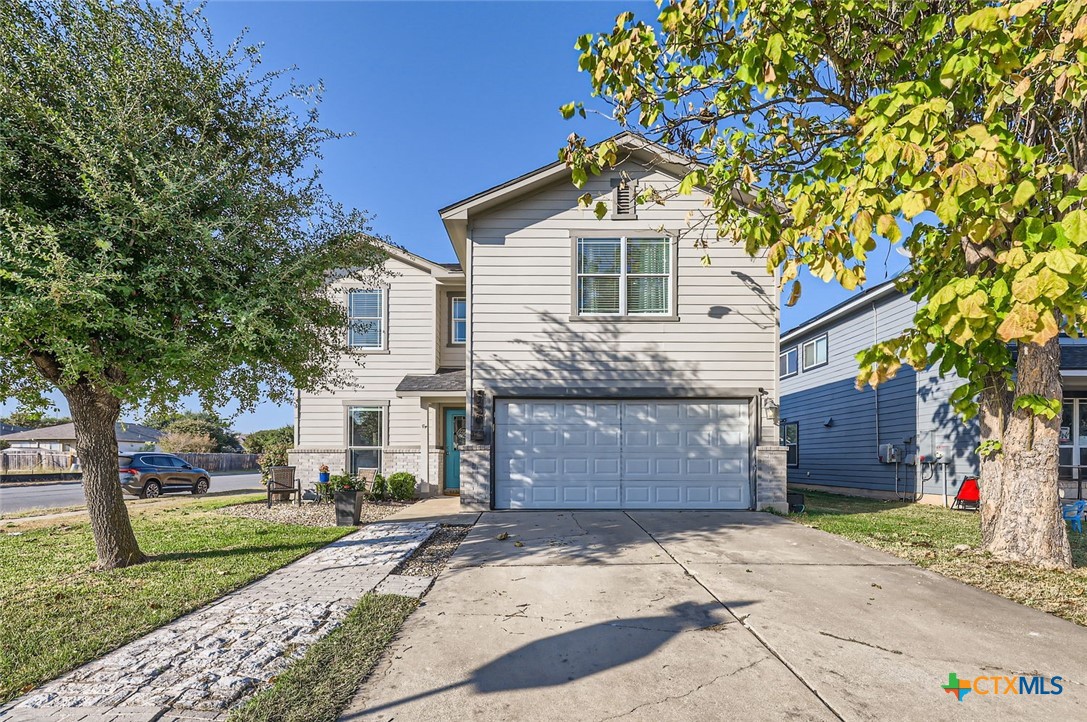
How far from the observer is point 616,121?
6.41m

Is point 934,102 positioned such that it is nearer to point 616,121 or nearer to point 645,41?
point 645,41

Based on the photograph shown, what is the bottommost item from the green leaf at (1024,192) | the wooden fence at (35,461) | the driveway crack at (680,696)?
the wooden fence at (35,461)

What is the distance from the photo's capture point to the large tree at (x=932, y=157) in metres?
4.15

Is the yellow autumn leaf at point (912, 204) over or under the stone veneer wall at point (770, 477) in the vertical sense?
over

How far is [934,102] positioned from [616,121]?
318 cm

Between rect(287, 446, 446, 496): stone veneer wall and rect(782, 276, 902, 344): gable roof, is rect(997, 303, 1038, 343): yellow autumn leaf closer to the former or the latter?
rect(782, 276, 902, 344): gable roof

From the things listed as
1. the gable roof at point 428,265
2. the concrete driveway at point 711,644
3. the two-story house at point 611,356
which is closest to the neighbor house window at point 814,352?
the two-story house at point 611,356

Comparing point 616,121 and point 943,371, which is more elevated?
point 616,121

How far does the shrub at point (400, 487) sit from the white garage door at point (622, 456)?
3.06 m

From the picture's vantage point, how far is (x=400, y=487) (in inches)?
490

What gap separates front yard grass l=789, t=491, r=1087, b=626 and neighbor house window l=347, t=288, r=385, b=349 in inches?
402

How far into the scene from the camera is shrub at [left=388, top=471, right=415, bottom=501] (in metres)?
12.4

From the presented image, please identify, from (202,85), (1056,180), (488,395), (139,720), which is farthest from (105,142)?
(1056,180)

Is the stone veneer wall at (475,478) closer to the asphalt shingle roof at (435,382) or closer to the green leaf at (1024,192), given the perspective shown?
the asphalt shingle roof at (435,382)
